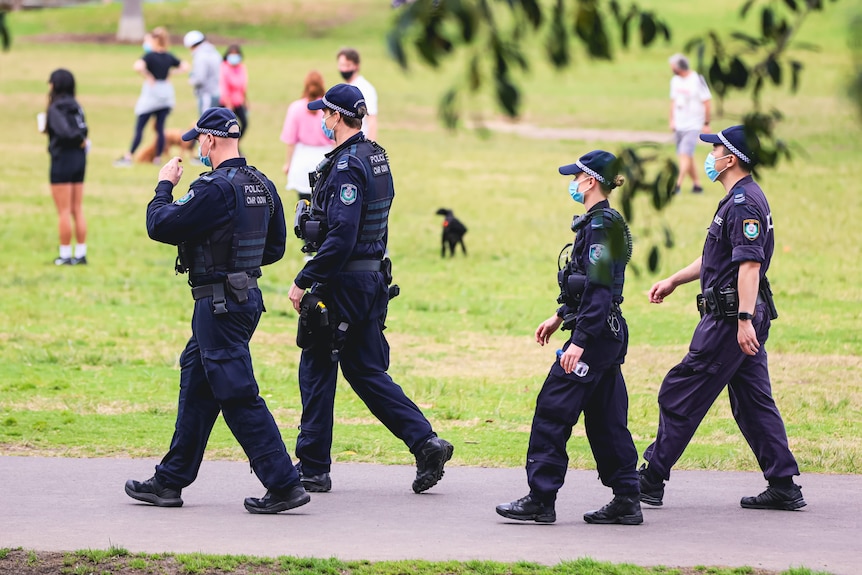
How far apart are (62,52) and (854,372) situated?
152ft

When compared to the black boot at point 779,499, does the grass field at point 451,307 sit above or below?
above

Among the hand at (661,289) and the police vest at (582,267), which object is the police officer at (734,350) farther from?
the police vest at (582,267)

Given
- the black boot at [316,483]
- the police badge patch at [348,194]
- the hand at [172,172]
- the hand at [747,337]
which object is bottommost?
the black boot at [316,483]

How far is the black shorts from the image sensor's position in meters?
13.9

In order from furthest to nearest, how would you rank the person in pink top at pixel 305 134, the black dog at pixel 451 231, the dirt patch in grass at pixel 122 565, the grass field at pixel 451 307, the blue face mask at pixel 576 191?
the black dog at pixel 451 231, the person in pink top at pixel 305 134, the grass field at pixel 451 307, the blue face mask at pixel 576 191, the dirt patch in grass at pixel 122 565

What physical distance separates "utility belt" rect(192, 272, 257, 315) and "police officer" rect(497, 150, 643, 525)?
1507 mm

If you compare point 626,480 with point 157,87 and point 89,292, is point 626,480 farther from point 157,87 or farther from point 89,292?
point 157,87

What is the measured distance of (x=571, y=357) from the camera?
6430 millimetres

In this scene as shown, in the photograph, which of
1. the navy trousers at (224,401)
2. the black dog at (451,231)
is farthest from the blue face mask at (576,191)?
the black dog at (451,231)

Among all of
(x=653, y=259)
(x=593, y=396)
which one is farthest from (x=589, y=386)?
(x=653, y=259)

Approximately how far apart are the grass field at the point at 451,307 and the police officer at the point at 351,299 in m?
0.59

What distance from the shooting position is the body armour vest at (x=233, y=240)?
21.7 feet

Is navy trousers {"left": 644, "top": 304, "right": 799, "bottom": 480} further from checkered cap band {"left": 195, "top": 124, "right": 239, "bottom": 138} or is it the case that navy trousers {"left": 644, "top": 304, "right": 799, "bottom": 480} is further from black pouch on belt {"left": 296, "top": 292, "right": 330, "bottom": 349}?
checkered cap band {"left": 195, "top": 124, "right": 239, "bottom": 138}

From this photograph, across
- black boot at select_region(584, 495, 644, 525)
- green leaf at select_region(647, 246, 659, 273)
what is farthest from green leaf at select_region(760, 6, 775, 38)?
black boot at select_region(584, 495, 644, 525)
